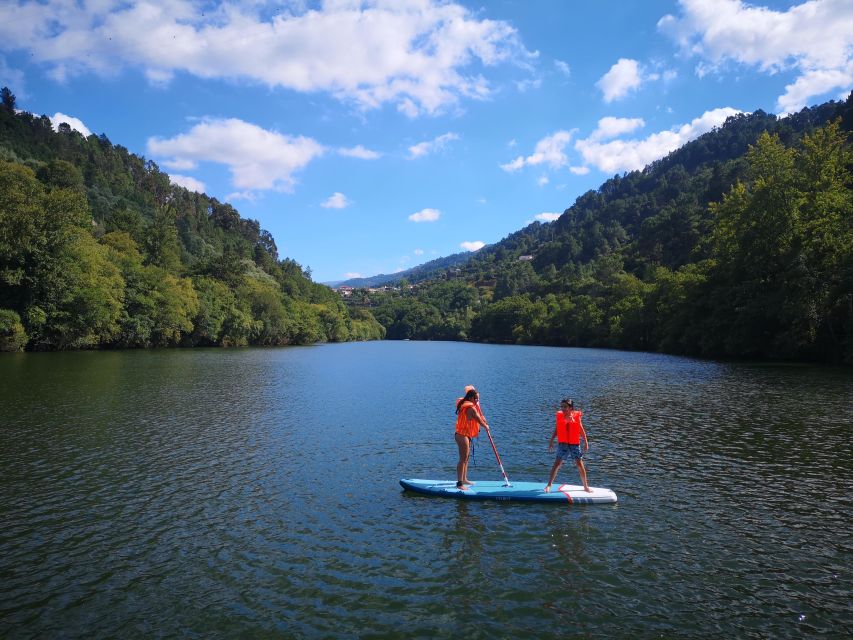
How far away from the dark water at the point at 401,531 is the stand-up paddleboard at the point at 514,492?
0.50 metres

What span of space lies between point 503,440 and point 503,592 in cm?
1391

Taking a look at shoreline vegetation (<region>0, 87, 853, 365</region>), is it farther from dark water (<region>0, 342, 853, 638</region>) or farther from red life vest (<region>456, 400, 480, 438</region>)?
red life vest (<region>456, 400, 480, 438</region>)

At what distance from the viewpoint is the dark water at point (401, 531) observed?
31.5 ft

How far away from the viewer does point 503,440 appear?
957 inches

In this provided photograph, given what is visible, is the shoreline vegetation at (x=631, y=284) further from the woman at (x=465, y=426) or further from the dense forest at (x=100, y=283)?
the woman at (x=465, y=426)

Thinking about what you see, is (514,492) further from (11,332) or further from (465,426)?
(11,332)

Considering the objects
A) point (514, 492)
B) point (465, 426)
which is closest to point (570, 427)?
point (514, 492)

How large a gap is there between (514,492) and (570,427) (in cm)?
258

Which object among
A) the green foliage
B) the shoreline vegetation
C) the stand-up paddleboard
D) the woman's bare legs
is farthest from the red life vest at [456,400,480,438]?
the green foliage

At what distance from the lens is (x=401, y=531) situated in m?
13.6

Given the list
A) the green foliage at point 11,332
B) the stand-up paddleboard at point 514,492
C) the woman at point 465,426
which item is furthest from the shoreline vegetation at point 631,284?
the woman at point 465,426

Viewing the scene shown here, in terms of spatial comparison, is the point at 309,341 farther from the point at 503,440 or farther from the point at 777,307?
the point at 503,440

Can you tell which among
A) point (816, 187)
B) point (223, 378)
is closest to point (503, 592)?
point (223, 378)

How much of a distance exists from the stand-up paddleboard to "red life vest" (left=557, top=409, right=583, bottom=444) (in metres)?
1.40
